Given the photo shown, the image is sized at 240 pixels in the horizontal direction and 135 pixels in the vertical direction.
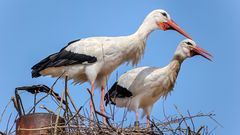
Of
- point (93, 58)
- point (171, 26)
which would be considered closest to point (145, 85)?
point (171, 26)

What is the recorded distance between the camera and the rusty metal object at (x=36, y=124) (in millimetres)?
4805

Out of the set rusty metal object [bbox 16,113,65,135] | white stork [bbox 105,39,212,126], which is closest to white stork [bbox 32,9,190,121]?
white stork [bbox 105,39,212,126]

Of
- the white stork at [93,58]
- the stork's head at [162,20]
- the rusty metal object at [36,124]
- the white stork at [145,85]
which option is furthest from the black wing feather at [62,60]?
the rusty metal object at [36,124]

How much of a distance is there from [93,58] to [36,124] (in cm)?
294

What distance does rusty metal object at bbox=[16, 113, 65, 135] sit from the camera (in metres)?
4.80

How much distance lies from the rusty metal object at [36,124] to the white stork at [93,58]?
276 cm

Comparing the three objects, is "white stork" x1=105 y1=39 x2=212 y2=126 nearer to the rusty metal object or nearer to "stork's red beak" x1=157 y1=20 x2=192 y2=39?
"stork's red beak" x1=157 y1=20 x2=192 y2=39

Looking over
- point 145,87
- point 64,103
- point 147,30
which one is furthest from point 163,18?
point 64,103

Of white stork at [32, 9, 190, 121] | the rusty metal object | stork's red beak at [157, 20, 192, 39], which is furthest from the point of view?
stork's red beak at [157, 20, 192, 39]

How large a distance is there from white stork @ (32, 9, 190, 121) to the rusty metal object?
109 inches

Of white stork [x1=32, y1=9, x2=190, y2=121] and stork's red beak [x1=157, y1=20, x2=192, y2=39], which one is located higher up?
stork's red beak [x1=157, y1=20, x2=192, y2=39]

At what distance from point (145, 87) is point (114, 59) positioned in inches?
36.4

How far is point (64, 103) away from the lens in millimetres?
5102

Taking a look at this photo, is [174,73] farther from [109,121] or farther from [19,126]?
[19,126]
